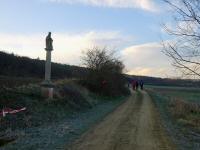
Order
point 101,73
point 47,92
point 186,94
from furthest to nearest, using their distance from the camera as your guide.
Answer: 1. point 186,94
2. point 101,73
3. point 47,92

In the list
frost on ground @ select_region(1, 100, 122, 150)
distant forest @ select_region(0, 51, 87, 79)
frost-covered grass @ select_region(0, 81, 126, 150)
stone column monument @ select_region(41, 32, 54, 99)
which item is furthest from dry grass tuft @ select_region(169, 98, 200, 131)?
distant forest @ select_region(0, 51, 87, 79)

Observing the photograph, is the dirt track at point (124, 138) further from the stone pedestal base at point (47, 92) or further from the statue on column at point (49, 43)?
the statue on column at point (49, 43)

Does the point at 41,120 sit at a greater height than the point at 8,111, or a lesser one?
lesser

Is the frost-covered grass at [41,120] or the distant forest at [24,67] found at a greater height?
the distant forest at [24,67]

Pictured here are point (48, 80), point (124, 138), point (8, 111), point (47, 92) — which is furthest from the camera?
point (48, 80)

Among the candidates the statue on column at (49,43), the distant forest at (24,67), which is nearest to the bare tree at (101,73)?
the distant forest at (24,67)

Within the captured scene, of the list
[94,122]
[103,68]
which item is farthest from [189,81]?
[103,68]

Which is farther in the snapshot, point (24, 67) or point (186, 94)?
point (186, 94)

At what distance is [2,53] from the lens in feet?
202

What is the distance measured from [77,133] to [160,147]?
444 centimetres

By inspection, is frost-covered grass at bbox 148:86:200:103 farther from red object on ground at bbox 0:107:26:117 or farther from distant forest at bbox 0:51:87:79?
red object on ground at bbox 0:107:26:117

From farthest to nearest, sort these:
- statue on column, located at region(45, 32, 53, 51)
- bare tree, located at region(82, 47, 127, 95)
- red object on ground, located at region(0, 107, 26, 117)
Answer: bare tree, located at region(82, 47, 127, 95) < statue on column, located at region(45, 32, 53, 51) < red object on ground, located at region(0, 107, 26, 117)

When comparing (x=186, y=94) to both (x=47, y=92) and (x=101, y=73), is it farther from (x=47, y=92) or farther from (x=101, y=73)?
(x=47, y=92)

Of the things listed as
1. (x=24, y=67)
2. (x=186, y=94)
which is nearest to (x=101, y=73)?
(x=24, y=67)
